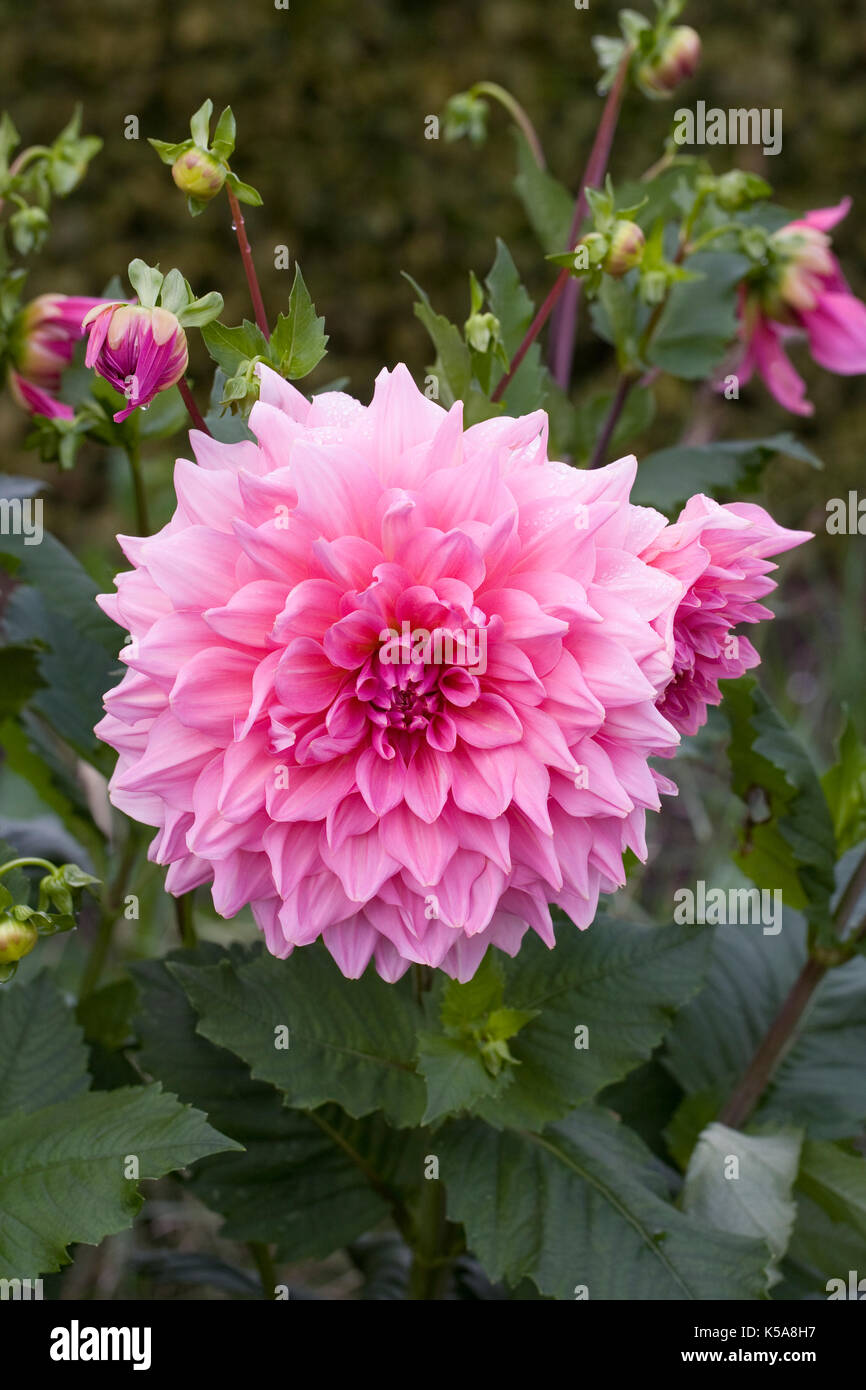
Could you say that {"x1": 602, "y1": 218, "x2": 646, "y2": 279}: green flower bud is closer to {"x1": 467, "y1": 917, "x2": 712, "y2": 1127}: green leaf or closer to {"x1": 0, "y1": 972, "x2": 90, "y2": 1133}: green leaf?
{"x1": 467, "y1": 917, "x2": 712, "y2": 1127}: green leaf

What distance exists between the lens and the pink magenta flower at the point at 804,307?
764mm

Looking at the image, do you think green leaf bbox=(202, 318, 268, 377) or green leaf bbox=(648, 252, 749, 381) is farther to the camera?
green leaf bbox=(648, 252, 749, 381)

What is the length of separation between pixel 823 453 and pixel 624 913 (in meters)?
1.39

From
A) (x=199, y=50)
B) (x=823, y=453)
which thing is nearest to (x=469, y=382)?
(x=199, y=50)

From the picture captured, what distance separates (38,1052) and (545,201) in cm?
54

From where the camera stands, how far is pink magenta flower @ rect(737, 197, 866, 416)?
764 millimetres

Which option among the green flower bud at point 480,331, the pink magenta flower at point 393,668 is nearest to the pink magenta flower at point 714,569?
the pink magenta flower at point 393,668

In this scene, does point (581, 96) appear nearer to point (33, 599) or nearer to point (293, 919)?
point (33, 599)

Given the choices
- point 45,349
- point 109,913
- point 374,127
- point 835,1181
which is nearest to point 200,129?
point 45,349

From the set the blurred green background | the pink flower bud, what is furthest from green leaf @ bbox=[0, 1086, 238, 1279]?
the blurred green background

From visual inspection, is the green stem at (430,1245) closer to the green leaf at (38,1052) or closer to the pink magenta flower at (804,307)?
the green leaf at (38,1052)

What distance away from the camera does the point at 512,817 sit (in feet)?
1.53

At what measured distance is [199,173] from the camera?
1.67ft

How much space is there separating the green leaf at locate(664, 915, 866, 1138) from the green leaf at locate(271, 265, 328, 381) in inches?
17.5
